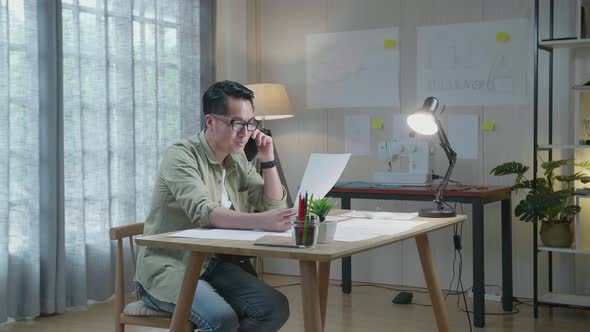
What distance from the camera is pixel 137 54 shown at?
4.65m

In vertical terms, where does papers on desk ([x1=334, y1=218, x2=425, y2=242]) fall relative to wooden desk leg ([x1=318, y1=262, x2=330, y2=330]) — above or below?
above

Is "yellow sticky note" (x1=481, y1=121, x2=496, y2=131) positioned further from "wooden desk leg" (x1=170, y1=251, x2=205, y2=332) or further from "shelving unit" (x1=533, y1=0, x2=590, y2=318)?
"wooden desk leg" (x1=170, y1=251, x2=205, y2=332)

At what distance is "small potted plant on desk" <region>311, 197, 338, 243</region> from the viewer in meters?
2.12

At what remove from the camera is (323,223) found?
2119 millimetres

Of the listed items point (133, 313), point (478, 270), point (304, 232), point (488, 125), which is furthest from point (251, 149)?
point (488, 125)

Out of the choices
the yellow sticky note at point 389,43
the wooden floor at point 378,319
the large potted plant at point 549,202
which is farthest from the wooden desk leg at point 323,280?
the yellow sticky note at point 389,43

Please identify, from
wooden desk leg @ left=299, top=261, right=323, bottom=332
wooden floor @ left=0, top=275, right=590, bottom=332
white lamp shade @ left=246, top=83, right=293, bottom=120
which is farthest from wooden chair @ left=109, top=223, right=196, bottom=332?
white lamp shade @ left=246, top=83, right=293, bottom=120

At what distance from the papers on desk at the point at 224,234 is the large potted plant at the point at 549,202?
2134 millimetres

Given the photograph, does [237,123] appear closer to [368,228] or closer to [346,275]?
[368,228]

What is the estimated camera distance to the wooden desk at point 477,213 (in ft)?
13.1

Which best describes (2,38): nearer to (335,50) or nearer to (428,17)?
(335,50)

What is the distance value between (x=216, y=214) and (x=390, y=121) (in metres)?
2.80

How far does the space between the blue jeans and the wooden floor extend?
1.45 m

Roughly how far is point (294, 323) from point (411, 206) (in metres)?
1.34
